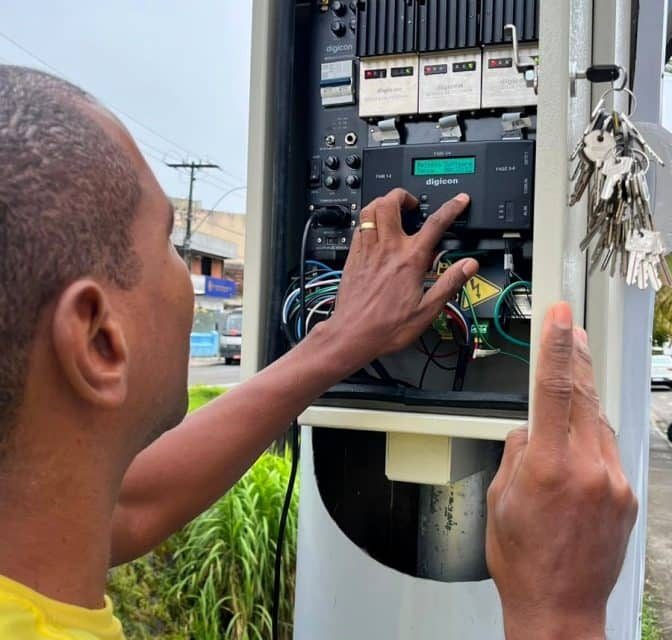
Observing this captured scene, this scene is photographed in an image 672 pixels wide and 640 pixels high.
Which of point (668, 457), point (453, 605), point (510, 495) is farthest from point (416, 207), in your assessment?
point (668, 457)

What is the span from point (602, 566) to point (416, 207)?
0.62 meters

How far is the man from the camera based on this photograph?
0.61 meters

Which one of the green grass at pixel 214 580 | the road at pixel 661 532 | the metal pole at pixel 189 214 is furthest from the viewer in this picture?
the metal pole at pixel 189 214

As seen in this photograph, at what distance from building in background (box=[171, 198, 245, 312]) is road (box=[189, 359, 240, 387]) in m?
3.25

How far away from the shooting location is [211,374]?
50.2ft

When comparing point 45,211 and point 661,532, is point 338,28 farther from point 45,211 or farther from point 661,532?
point 661,532

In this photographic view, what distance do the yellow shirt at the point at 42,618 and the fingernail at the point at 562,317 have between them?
0.51 meters

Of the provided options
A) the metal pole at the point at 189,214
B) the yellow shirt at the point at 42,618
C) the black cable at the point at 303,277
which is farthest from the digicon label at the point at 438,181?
the metal pole at the point at 189,214

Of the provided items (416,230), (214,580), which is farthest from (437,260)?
(214,580)

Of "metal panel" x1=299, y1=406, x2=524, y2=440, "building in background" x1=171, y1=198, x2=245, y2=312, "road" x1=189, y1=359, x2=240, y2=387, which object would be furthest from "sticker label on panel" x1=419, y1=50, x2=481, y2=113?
"building in background" x1=171, y1=198, x2=245, y2=312

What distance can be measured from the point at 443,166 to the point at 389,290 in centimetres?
21

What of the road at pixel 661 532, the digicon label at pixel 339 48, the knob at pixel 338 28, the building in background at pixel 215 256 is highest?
the building in background at pixel 215 256

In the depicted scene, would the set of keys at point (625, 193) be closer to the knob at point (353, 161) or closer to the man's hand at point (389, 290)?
the man's hand at point (389, 290)

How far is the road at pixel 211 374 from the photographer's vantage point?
1271 centimetres
